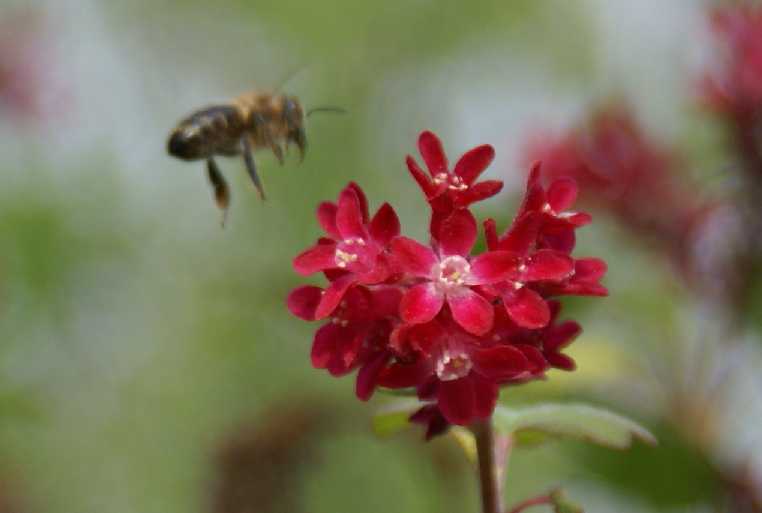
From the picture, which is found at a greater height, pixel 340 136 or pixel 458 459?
pixel 340 136

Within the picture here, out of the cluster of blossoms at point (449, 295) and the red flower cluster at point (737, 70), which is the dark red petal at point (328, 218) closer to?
the cluster of blossoms at point (449, 295)

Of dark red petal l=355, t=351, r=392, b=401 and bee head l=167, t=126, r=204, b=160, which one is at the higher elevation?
bee head l=167, t=126, r=204, b=160

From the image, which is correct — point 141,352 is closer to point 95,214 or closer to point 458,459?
point 95,214

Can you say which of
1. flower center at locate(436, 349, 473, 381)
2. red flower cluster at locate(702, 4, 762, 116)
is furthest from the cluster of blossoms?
red flower cluster at locate(702, 4, 762, 116)

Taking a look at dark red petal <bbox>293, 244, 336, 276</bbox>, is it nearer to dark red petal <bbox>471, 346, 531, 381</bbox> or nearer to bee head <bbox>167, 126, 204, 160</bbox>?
dark red petal <bbox>471, 346, 531, 381</bbox>

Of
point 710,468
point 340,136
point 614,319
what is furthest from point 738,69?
point 340,136

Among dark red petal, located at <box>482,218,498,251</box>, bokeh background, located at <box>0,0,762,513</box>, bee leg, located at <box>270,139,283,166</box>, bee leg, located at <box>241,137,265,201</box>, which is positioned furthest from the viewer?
bokeh background, located at <box>0,0,762,513</box>

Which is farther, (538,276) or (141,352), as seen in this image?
(141,352)

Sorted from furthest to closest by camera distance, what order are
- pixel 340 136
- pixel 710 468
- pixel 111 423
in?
pixel 340 136 → pixel 111 423 → pixel 710 468

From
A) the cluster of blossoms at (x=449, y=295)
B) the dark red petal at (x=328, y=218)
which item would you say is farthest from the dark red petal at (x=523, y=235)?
the dark red petal at (x=328, y=218)
